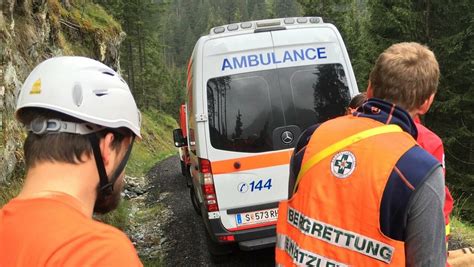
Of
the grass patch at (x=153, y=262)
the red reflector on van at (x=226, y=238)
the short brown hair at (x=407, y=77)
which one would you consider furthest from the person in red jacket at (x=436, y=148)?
the grass patch at (x=153, y=262)

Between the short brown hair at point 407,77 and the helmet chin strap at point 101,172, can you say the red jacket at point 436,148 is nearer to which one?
the short brown hair at point 407,77

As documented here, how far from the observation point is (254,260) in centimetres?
652

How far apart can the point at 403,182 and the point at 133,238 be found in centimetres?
702

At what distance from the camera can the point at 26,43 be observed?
8.64 m

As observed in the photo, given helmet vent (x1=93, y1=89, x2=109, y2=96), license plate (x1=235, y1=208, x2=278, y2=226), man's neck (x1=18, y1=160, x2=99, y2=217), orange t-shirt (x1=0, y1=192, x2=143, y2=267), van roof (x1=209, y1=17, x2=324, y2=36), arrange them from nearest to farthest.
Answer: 1. orange t-shirt (x1=0, y1=192, x2=143, y2=267)
2. man's neck (x1=18, y1=160, x2=99, y2=217)
3. helmet vent (x1=93, y1=89, x2=109, y2=96)
4. license plate (x1=235, y1=208, x2=278, y2=226)
5. van roof (x1=209, y1=17, x2=324, y2=36)

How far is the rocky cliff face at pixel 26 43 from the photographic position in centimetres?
604

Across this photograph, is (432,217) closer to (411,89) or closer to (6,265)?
(411,89)

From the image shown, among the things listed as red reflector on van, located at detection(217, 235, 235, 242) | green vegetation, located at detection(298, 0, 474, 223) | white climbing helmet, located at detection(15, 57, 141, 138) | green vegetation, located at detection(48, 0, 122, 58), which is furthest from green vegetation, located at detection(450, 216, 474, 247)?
green vegetation, located at detection(48, 0, 122, 58)

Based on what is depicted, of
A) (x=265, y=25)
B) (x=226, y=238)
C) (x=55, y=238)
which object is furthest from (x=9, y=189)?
(x=55, y=238)

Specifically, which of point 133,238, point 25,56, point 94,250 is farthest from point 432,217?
point 25,56

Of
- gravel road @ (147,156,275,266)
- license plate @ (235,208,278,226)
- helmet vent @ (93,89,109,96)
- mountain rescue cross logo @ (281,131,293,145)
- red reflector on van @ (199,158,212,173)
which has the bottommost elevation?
gravel road @ (147,156,275,266)

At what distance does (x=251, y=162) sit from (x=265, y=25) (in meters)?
1.79

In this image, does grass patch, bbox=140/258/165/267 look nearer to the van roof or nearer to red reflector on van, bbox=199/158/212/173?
red reflector on van, bbox=199/158/212/173

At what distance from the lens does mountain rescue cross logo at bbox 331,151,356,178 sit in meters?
2.08
